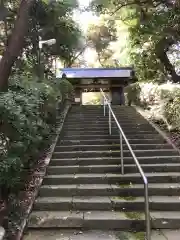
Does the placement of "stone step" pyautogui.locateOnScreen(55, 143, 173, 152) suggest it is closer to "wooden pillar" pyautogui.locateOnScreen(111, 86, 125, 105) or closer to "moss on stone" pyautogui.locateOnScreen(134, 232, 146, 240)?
"moss on stone" pyautogui.locateOnScreen(134, 232, 146, 240)

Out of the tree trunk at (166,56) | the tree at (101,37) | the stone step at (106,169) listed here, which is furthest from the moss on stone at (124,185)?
the tree at (101,37)

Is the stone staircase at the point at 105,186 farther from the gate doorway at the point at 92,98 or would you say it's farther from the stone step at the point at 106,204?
the gate doorway at the point at 92,98

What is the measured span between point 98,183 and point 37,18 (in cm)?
762

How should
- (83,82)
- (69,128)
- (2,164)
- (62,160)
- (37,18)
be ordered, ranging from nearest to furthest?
(2,164)
(62,160)
(69,128)
(37,18)
(83,82)

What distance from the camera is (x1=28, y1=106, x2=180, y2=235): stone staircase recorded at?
4.47m

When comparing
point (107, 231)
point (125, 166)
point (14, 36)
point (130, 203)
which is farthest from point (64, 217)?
point (14, 36)

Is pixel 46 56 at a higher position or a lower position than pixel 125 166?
higher

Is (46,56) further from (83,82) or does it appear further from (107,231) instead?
(107,231)

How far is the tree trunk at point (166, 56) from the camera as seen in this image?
1245 cm

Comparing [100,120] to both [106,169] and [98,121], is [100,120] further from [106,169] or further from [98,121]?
[106,169]

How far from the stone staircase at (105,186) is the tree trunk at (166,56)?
5546 mm

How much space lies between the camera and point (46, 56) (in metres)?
13.7

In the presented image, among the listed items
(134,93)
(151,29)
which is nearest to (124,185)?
(151,29)

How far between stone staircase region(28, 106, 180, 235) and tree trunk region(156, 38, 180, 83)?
5546mm
